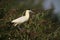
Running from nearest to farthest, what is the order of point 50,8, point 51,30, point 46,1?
point 51,30 < point 50,8 < point 46,1

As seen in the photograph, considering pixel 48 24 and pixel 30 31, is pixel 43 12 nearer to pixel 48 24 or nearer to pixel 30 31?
pixel 48 24

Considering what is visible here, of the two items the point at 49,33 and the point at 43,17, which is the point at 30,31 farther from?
the point at 43,17

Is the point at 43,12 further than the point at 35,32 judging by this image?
Yes

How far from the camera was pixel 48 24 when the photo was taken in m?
9.69

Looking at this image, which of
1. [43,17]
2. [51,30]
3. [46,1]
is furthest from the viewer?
[46,1]

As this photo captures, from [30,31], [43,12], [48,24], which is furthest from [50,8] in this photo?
[30,31]

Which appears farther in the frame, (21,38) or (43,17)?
(43,17)

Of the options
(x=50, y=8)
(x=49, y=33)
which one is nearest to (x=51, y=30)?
(x=49, y=33)

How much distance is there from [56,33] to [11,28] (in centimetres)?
138

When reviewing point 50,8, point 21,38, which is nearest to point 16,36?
point 21,38

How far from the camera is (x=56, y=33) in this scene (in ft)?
29.4

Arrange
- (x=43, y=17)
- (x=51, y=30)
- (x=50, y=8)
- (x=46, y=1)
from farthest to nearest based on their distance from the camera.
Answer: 1. (x=46, y=1)
2. (x=50, y=8)
3. (x=43, y=17)
4. (x=51, y=30)

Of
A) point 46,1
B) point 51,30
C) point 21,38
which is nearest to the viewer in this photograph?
point 21,38

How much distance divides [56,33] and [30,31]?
740mm
